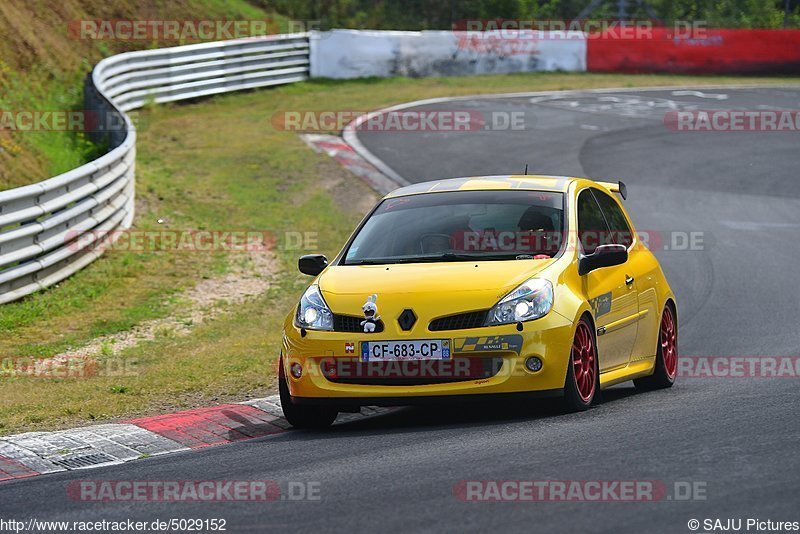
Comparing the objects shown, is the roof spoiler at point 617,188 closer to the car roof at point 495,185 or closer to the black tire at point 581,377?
the car roof at point 495,185

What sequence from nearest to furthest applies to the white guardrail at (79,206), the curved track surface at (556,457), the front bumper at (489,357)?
the curved track surface at (556,457) < the front bumper at (489,357) < the white guardrail at (79,206)

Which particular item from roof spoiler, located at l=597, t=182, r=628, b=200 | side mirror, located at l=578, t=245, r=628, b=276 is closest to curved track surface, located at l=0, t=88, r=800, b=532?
side mirror, located at l=578, t=245, r=628, b=276

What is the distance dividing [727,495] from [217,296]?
951 centimetres

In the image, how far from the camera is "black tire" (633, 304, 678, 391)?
9.99 meters

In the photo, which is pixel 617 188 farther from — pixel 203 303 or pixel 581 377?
pixel 203 303

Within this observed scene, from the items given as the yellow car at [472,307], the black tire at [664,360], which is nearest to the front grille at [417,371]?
the yellow car at [472,307]

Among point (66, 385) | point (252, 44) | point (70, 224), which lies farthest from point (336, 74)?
point (66, 385)

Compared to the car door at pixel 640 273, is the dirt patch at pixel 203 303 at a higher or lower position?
lower

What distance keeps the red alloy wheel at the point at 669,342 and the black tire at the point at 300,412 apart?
9.23 ft

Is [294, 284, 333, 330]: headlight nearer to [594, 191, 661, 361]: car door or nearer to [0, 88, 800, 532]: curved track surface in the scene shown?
[0, 88, 800, 532]: curved track surface

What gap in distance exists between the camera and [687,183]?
70.0 feet

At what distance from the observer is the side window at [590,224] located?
9.20m

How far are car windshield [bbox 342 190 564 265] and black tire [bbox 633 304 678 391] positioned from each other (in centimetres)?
154

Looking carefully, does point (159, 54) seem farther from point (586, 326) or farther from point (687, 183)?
point (586, 326)
